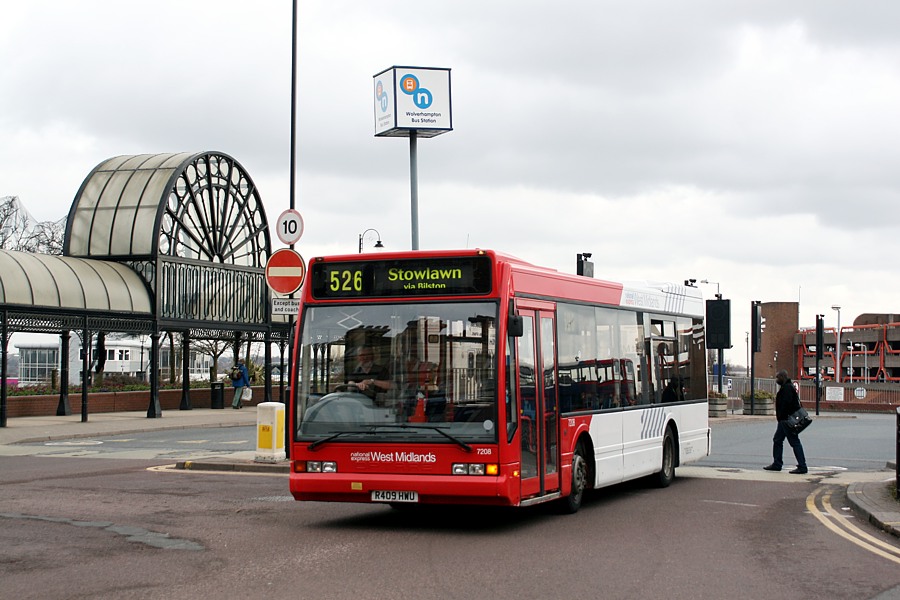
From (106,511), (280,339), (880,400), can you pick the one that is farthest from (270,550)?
(880,400)

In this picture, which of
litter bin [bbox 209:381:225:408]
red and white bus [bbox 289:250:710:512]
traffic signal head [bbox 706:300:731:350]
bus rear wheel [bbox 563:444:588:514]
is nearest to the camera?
red and white bus [bbox 289:250:710:512]

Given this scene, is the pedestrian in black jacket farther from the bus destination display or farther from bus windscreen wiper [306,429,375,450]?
bus windscreen wiper [306,429,375,450]

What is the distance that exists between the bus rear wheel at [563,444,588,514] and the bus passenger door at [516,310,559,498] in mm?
602

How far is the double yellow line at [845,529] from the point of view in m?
10.8

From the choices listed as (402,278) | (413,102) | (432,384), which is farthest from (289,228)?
(413,102)

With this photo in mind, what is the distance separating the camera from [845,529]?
40.7ft

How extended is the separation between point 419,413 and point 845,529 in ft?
15.6

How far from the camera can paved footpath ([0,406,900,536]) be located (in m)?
13.6

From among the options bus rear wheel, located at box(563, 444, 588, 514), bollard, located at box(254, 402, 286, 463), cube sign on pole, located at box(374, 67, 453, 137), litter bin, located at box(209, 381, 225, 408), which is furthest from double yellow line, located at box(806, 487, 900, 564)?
litter bin, located at box(209, 381, 225, 408)

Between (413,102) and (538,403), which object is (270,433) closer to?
(538,403)

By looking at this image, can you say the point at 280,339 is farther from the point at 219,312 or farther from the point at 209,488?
the point at 209,488

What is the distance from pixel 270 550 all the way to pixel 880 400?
74319mm

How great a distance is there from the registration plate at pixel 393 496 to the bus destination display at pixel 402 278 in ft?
6.54

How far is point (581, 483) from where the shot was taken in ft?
44.3
